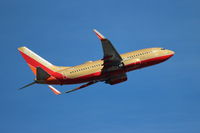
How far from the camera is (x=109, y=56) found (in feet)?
358

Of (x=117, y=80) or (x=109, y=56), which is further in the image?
(x=117, y=80)

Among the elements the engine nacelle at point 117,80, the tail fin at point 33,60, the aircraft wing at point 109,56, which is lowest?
the engine nacelle at point 117,80

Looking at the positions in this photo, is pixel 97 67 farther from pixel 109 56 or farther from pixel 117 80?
pixel 117 80

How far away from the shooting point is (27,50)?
118625 mm

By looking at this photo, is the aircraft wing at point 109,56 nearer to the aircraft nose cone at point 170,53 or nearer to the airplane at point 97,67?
the airplane at point 97,67

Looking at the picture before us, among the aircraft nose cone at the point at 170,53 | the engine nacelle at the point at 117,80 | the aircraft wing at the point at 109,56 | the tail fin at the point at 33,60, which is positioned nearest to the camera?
the aircraft wing at the point at 109,56

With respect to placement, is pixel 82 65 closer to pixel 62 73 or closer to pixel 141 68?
pixel 62 73

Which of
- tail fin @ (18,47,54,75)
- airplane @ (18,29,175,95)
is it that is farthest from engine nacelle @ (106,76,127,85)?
tail fin @ (18,47,54,75)

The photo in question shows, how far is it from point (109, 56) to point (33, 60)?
20.5m

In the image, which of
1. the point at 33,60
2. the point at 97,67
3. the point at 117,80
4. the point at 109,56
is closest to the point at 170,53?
the point at 117,80

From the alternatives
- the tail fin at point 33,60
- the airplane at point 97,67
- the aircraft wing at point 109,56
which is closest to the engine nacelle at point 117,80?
the airplane at point 97,67

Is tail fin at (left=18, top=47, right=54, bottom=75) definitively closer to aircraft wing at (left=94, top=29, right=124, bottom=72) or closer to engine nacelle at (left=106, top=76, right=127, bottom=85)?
aircraft wing at (left=94, top=29, right=124, bottom=72)

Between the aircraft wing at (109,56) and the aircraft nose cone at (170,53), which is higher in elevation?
the aircraft nose cone at (170,53)

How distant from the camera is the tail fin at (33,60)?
118 meters
